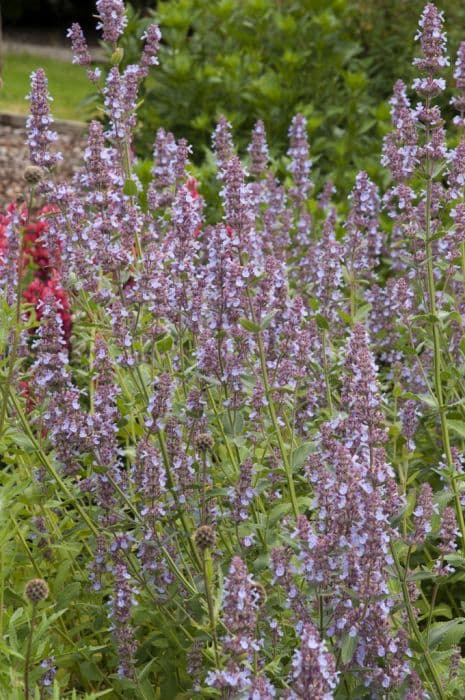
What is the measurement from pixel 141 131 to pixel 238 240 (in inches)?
233

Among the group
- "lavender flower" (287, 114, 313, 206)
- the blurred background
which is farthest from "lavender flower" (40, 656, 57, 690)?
the blurred background

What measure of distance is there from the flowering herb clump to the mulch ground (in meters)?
5.40

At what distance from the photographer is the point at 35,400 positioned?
13.8ft

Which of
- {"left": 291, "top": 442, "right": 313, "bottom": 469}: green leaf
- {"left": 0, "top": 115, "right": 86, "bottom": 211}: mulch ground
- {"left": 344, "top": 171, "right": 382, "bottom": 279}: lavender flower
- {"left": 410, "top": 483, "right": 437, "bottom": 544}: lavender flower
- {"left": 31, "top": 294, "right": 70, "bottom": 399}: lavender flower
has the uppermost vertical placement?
{"left": 0, "top": 115, "right": 86, "bottom": 211}: mulch ground

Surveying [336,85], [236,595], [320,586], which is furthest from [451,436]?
[336,85]

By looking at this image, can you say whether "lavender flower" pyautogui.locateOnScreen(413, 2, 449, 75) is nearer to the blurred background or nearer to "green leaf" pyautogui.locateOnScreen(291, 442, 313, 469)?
"green leaf" pyautogui.locateOnScreen(291, 442, 313, 469)

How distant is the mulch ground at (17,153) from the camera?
31.9 feet

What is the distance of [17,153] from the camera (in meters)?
11.0

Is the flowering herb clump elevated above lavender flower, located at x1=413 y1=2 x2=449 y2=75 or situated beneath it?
situated beneath

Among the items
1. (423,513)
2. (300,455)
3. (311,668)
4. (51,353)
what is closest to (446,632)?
(423,513)

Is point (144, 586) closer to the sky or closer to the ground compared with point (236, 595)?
closer to the ground

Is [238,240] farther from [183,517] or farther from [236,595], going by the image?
[236,595]

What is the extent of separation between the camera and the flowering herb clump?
2701 millimetres

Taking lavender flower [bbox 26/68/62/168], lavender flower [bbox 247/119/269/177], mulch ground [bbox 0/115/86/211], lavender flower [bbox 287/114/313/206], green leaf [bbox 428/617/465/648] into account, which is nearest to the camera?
green leaf [bbox 428/617/465/648]
